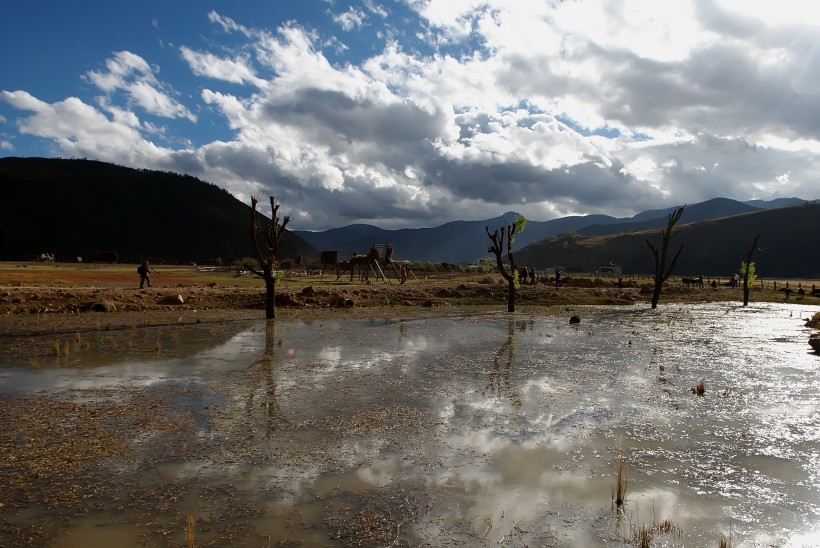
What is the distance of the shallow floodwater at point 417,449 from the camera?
18.2 ft

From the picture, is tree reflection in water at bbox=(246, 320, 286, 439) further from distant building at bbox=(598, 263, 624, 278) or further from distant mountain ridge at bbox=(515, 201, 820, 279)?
distant mountain ridge at bbox=(515, 201, 820, 279)

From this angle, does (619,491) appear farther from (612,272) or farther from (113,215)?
(113,215)

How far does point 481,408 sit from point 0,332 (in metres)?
18.0

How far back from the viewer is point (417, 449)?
7789mm

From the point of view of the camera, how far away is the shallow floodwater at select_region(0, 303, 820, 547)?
555 cm

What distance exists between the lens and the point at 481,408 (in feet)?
33.1

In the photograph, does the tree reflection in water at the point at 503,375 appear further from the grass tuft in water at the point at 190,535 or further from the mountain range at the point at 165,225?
the mountain range at the point at 165,225

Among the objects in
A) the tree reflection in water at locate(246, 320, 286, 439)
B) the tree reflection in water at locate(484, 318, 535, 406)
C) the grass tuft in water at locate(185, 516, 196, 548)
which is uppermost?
the grass tuft in water at locate(185, 516, 196, 548)

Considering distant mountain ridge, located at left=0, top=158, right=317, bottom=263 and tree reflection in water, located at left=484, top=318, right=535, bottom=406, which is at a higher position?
distant mountain ridge, located at left=0, top=158, right=317, bottom=263

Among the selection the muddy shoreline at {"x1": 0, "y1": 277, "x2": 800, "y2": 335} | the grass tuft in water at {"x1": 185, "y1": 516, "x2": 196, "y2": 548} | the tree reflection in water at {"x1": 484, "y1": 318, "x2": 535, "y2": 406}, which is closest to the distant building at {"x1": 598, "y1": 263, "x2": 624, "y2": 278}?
the muddy shoreline at {"x1": 0, "y1": 277, "x2": 800, "y2": 335}

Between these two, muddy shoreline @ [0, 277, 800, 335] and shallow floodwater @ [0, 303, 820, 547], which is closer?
shallow floodwater @ [0, 303, 820, 547]

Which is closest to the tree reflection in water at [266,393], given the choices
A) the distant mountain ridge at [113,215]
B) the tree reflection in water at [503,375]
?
the tree reflection in water at [503,375]

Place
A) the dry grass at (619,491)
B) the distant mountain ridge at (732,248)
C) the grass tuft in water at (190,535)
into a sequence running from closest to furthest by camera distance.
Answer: the grass tuft in water at (190,535)
the dry grass at (619,491)
the distant mountain ridge at (732,248)

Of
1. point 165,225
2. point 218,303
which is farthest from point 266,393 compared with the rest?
point 165,225
